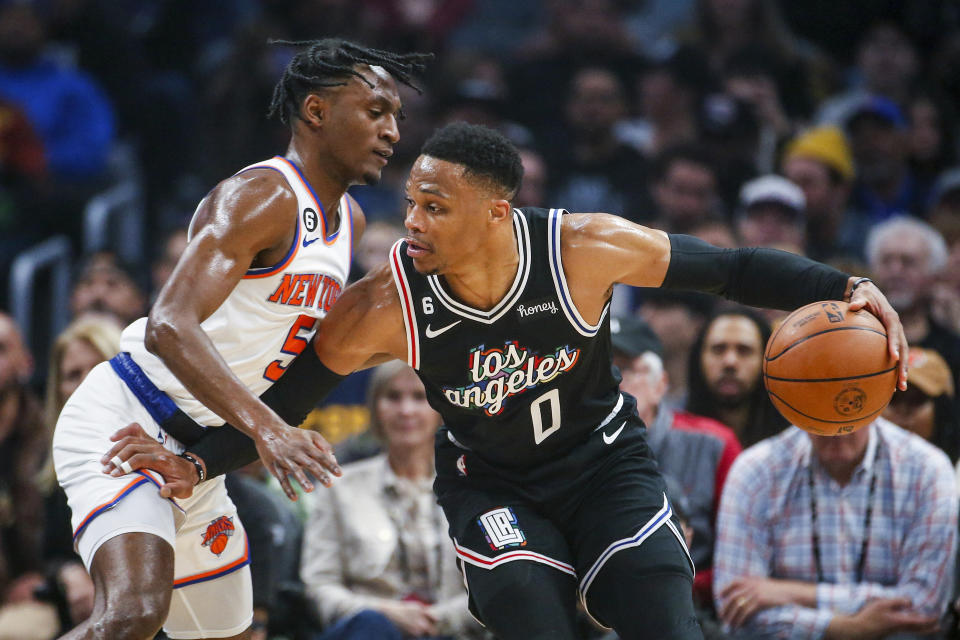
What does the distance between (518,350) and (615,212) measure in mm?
4669

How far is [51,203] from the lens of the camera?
8969 mm

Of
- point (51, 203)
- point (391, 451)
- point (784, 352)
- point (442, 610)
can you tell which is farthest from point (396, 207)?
point (784, 352)

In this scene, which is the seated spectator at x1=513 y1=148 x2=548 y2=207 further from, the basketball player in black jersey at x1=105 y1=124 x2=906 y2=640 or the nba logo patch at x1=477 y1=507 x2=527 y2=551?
the nba logo patch at x1=477 y1=507 x2=527 y2=551

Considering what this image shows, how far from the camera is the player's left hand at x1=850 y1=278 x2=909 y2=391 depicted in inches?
154

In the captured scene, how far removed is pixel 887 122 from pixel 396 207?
11.7ft

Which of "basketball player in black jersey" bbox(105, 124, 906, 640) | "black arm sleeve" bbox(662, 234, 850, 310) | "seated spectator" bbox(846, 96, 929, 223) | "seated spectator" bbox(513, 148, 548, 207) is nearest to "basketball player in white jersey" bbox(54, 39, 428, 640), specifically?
"basketball player in black jersey" bbox(105, 124, 906, 640)

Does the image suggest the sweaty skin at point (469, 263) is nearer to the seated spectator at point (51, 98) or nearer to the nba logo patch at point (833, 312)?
the nba logo patch at point (833, 312)

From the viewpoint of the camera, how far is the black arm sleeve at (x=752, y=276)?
4039 mm

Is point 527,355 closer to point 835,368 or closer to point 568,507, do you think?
point 568,507

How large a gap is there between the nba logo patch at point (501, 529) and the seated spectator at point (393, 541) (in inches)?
60.4

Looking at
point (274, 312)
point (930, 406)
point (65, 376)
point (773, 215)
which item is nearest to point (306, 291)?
point (274, 312)

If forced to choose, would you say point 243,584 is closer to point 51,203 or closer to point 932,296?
point 932,296

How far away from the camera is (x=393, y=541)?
5633mm

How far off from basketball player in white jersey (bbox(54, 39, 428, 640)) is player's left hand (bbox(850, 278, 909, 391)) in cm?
169
